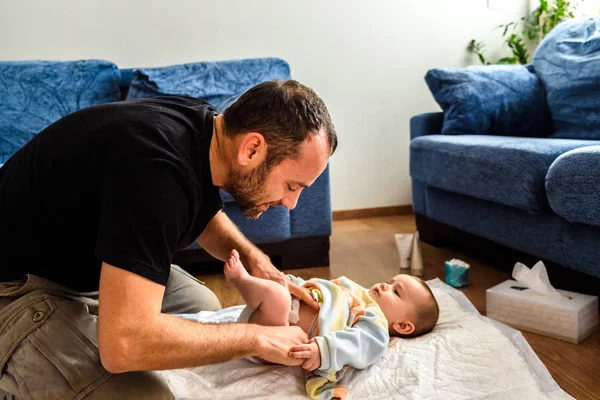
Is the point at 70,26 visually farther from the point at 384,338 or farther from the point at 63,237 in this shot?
the point at 384,338

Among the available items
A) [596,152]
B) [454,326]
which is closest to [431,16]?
[596,152]

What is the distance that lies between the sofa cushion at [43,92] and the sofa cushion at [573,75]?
92.8 inches

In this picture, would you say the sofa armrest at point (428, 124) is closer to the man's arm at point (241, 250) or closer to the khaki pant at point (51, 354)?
the man's arm at point (241, 250)

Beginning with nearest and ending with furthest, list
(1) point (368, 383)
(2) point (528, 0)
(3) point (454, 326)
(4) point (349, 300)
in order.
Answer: (1) point (368, 383) < (4) point (349, 300) < (3) point (454, 326) < (2) point (528, 0)

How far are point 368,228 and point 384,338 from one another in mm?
2114

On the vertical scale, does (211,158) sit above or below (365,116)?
above

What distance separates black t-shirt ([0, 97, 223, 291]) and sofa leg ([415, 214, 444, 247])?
1995 millimetres

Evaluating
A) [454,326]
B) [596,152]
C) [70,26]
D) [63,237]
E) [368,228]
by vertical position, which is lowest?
[368,228]

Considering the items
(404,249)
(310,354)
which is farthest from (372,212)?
(310,354)

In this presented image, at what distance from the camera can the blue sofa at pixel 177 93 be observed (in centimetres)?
263

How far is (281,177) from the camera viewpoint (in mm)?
1201

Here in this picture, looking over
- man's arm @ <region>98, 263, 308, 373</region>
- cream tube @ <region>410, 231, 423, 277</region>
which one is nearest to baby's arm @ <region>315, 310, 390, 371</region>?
man's arm @ <region>98, 263, 308, 373</region>

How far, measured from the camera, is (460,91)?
287 cm

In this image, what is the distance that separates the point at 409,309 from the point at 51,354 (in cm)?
100
